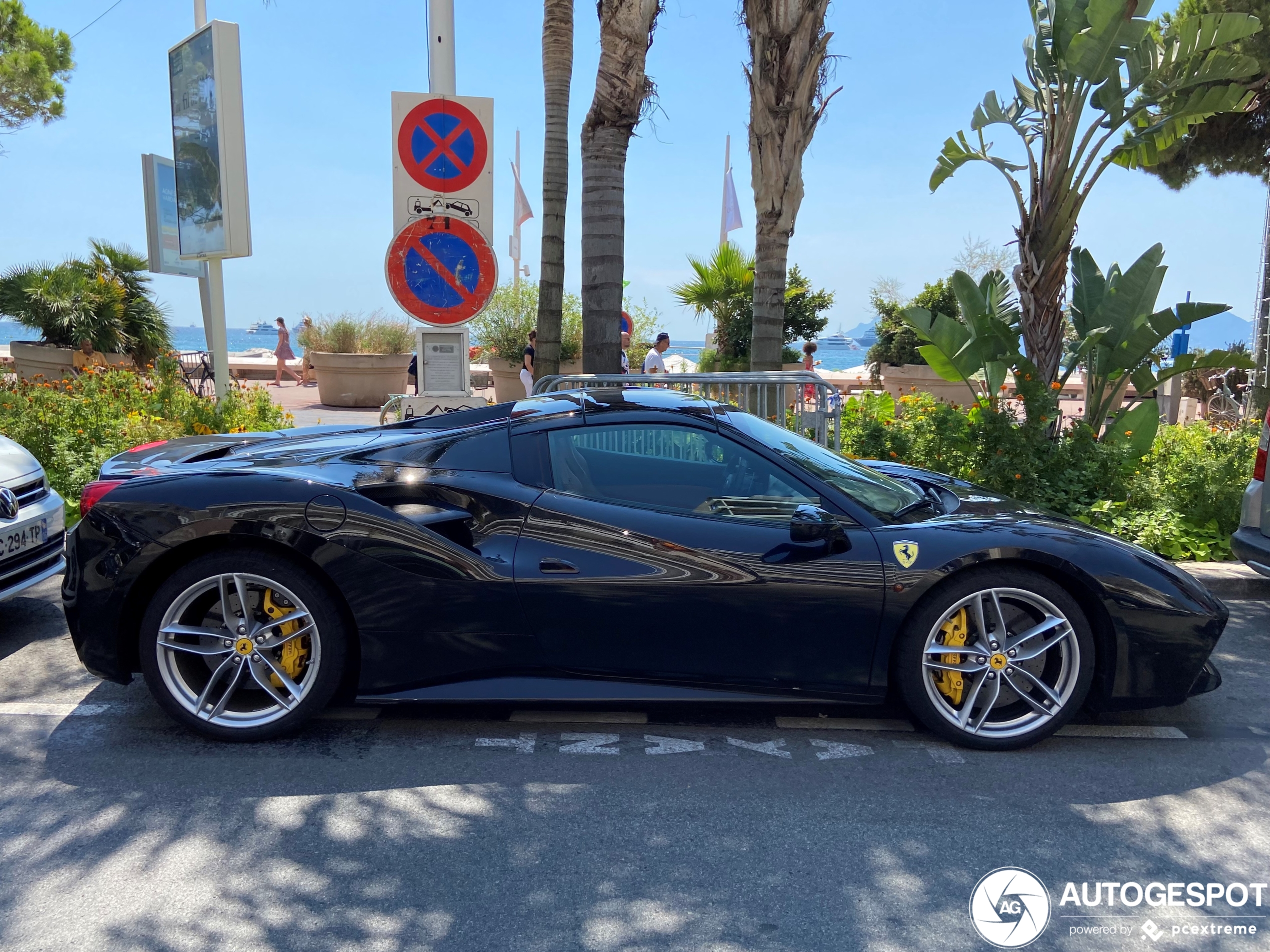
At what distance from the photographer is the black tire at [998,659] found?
11.8ft

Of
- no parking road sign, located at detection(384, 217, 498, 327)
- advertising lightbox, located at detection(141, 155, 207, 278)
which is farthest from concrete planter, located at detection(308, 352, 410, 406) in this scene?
no parking road sign, located at detection(384, 217, 498, 327)

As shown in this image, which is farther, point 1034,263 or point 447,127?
point 1034,263

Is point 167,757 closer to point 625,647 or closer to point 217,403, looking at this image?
point 625,647

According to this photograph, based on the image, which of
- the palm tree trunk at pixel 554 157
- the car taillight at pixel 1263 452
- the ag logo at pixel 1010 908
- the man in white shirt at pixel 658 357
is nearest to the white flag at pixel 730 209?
the man in white shirt at pixel 658 357

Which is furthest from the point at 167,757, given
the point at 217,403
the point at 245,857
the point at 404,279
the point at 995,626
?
the point at 217,403

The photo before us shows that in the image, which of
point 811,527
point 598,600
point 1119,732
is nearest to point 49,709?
point 598,600

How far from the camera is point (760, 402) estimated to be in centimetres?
752

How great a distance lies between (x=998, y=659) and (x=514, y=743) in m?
1.86

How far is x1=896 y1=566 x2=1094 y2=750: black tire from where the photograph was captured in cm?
360

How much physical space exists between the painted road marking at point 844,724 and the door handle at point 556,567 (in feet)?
3.64

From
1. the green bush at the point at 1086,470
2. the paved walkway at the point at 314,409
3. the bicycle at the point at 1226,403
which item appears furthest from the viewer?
the paved walkway at the point at 314,409

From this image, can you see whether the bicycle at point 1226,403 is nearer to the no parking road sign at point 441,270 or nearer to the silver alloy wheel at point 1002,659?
the no parking road sign at point 441,270

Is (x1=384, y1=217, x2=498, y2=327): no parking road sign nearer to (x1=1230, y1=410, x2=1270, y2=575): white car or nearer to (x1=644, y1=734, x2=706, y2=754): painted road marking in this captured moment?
(x1=644, y1=734, x2=706, y2=754): painted road marking

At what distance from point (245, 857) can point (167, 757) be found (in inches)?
35.3
